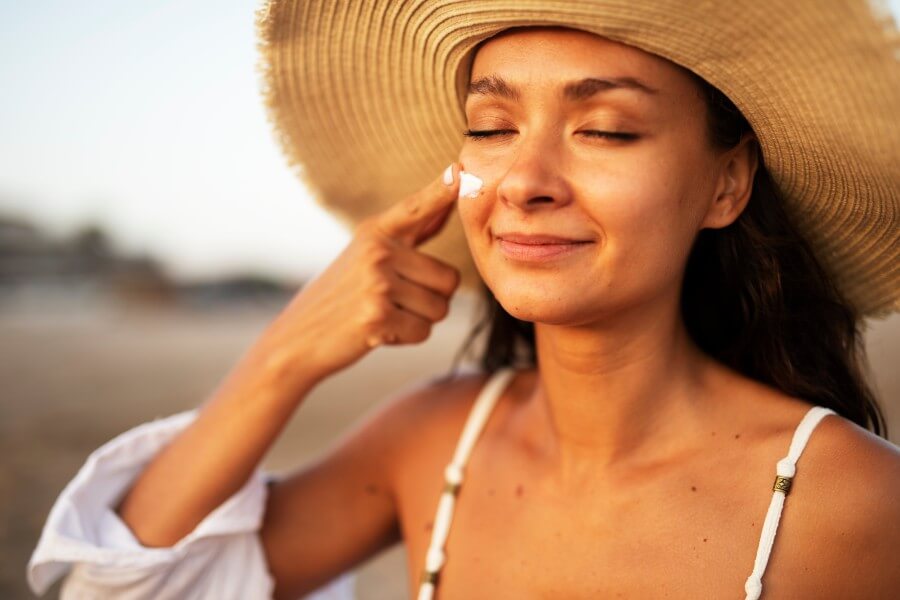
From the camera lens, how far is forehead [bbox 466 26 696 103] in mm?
1960

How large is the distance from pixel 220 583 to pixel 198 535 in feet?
0.62

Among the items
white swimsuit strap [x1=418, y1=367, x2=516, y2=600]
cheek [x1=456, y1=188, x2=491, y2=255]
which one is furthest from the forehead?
white swimsuit strap [x1=418, y1=367, x2=516, y2=600]

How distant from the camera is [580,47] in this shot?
1.97m

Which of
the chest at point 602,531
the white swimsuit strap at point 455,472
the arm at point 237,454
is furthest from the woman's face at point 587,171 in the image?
the white swimsuit strap at point 455,472

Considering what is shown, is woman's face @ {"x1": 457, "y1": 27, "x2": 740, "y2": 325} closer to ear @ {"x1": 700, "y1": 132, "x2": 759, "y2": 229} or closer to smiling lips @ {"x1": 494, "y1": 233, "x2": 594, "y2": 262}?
smiling lips @ {"x1": 494, "y1": 233, "x2": 594, "y2": 262}

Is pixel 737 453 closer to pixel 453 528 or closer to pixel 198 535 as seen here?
pixel 453 528

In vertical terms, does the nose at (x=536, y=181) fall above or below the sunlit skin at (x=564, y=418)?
above

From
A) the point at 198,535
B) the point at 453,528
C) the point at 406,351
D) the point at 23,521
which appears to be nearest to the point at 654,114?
the point at 453,528

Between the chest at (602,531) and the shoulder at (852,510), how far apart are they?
0.15 feet

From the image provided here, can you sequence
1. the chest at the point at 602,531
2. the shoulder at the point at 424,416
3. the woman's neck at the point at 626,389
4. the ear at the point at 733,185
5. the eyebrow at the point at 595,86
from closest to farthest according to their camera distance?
the eyebrow at the point at 595,86 < the chest at the point at 602,531 < the ear at the point at 733,185 < the woman's neck at the point at 626,389 < the shoulder at the point at 424,416

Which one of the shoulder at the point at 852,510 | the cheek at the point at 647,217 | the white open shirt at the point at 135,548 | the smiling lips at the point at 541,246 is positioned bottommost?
the white open shirt at the point at 135,548

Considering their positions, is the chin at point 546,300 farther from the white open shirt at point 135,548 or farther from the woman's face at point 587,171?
the white open shirt at point 135,548

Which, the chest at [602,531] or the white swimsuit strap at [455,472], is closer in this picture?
the chest at [602,531]

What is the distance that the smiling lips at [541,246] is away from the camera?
2021 millimetres
